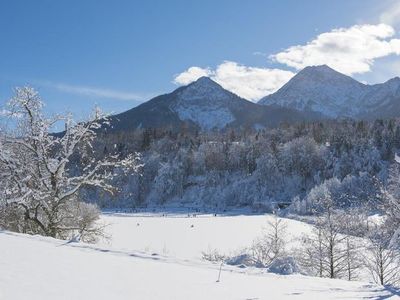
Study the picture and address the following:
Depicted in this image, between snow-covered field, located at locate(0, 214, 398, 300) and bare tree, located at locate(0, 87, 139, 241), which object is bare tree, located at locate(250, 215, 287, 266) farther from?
snow-covered field, located at locate(0, 214, 398, 300)

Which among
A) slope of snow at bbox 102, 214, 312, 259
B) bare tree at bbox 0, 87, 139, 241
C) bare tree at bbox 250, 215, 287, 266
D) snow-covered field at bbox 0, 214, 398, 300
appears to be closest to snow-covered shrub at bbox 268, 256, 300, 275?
snow-covered field at bbox 0, 214, 398, 300

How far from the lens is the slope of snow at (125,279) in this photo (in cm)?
771

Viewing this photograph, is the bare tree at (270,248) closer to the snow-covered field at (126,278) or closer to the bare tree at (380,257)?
the bare tree at (380,257)

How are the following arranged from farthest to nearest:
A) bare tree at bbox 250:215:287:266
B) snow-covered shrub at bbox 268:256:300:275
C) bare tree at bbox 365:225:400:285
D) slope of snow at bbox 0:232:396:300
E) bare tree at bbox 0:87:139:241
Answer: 1. bare tree at bbox 250:215:287:266
2. bare tree at bbox 365:225:400:285
3. bare tree at bbox 0:87:139:241
4. snow-covered shrub at bbox 268:256:300:275
5. slope of snow at bbox 0:232:396:300

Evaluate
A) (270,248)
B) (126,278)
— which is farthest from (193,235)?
(126,278)

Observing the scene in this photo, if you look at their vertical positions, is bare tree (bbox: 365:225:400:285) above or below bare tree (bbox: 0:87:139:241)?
below

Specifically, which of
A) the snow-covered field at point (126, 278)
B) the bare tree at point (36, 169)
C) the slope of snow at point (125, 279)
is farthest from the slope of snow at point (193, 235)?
the slope of snow at point (125, 279)

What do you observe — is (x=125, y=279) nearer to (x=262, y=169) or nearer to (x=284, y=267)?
(x=284, y=267)

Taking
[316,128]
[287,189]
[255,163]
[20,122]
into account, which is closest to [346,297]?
[20,122]

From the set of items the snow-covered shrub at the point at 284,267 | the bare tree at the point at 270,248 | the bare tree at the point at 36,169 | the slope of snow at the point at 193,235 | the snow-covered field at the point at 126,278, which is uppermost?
the bare tree at the point at 36,169

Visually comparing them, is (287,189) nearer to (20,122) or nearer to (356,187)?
(356,187)

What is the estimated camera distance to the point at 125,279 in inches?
350

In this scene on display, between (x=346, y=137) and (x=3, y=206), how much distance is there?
153 m

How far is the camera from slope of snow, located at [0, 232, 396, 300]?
771 cm
